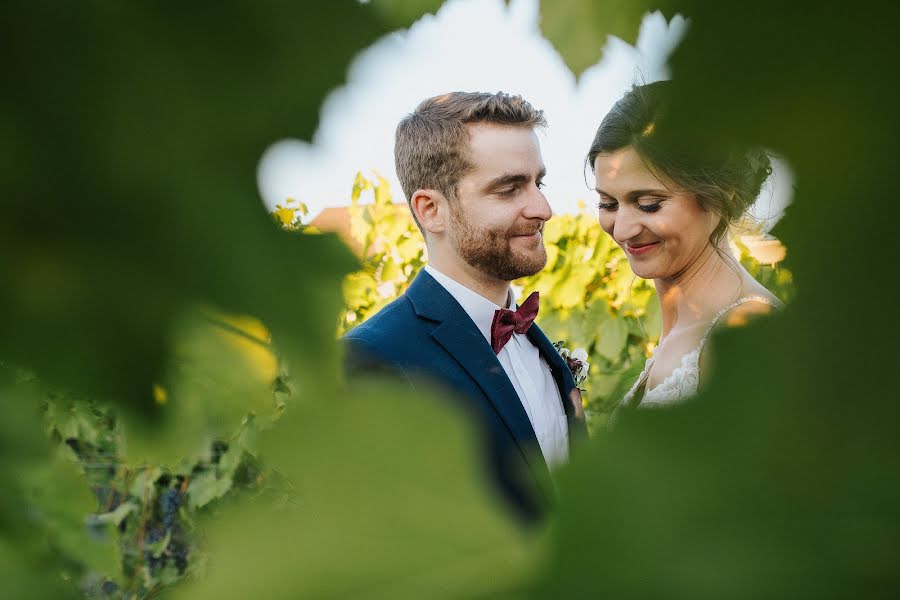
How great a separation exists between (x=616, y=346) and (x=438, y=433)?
3.54 meters

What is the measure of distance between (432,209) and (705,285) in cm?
82

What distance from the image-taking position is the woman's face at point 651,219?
177 cm

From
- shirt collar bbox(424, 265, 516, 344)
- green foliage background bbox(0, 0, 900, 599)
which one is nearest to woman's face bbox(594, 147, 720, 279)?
shirt collar bbox(424, 265, 516, 344)

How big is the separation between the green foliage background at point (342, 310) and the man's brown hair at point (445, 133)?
6.53ft

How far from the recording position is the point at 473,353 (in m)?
1.89

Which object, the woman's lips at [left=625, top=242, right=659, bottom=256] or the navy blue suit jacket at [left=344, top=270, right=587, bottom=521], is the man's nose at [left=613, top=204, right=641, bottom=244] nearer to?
the woman's lips at [left=625, top=242, right=659, bottom=256]

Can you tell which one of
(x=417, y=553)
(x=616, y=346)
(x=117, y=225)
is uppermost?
(x=616, y=346)

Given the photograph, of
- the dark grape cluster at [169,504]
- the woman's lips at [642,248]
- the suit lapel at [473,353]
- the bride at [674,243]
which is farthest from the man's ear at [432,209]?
the dark grape cluster at [169,504]

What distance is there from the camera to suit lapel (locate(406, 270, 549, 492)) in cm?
178

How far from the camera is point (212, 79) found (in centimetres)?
21

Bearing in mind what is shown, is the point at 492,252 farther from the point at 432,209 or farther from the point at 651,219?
the point at 651,219

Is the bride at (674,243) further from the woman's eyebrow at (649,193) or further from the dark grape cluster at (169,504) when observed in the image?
the dark grape cluster at (169,504)

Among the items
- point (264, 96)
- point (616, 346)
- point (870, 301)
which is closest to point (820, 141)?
point (870, 301)

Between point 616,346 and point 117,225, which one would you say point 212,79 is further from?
point 616,346
